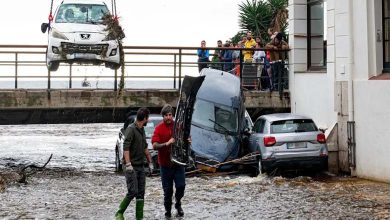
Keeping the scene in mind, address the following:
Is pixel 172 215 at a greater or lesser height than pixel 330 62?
lesser

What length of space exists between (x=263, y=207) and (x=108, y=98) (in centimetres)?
874

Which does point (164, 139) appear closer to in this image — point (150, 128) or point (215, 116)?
point (215, 116)

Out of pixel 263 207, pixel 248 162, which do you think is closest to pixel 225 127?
pixel 248 162

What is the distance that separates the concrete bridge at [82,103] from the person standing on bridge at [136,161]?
31.1ft

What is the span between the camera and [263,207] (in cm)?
1253

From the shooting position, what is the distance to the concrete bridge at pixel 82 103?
19.5 meters

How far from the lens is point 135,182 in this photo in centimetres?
1048

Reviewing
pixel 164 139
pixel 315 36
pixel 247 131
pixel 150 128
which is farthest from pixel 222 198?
pixel 315 36

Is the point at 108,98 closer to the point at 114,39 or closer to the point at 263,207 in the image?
the point at 114,39

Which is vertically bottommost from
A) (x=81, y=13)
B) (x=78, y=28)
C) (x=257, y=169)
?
(x=257, y=169)

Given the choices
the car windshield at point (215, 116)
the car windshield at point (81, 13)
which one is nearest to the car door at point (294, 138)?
the car windshield at point (215, 116)

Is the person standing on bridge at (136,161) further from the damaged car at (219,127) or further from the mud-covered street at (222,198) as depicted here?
the damaged car at (219,127)

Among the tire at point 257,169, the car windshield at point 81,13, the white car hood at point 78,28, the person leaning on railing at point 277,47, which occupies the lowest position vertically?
the tire at point 257,169

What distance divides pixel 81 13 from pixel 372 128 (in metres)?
9.45
